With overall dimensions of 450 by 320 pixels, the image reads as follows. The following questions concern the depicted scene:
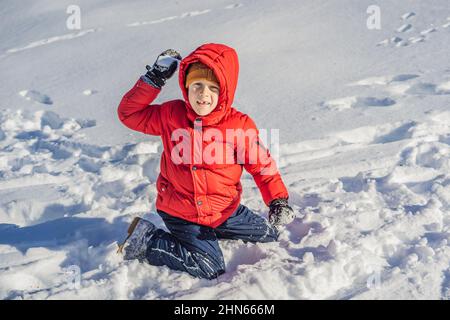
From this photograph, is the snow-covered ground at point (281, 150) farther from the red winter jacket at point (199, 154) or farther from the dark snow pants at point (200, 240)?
the red winter jacket at point (199, 154)

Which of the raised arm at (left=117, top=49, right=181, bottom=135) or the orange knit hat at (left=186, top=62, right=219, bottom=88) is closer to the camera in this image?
the orange knit hat at (left=186, top=62, right=219, bottom=88)

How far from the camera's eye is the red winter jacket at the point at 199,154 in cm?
220

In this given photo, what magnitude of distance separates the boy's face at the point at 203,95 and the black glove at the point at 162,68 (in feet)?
0.53

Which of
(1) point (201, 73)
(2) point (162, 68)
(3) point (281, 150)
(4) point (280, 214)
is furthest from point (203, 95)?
(3) point (281, 150)

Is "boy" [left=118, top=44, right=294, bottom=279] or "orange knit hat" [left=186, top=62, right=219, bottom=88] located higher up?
"orange knit hat" [left=186, top=62, right=219, bottom=88]

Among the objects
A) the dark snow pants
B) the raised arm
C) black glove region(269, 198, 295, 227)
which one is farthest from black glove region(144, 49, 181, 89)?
black glove region(269, 198, 295, 227)

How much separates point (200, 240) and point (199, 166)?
13.3 inches

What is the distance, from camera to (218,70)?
2051mm

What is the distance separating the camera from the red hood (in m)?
2.06

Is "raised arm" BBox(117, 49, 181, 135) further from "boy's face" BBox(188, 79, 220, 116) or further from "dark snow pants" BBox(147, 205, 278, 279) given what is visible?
"dark snow pants" BBox(147, 205, 278, 279)

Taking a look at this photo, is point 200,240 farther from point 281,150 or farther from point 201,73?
point 281,150

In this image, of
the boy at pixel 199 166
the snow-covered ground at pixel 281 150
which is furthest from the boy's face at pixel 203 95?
the snow-covered ground at pixel 281 150

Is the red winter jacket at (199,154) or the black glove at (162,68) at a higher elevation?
the black glove at (162,68)
